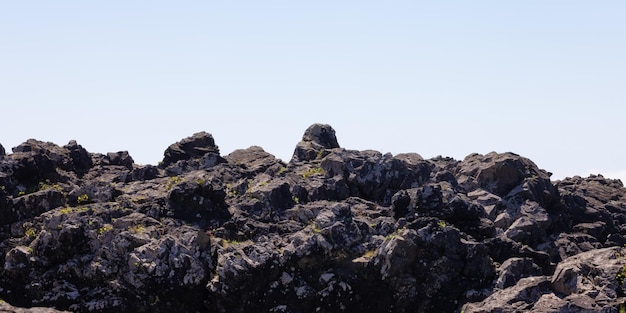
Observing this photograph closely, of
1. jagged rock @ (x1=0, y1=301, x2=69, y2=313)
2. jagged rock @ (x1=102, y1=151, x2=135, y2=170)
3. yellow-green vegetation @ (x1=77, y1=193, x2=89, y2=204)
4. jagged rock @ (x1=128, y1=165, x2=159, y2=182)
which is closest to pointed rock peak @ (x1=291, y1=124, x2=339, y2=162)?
jagged rock @ (x1=128, y1=165, x2=159, y2=182)

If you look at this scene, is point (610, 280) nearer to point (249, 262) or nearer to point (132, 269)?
point (249, 262)

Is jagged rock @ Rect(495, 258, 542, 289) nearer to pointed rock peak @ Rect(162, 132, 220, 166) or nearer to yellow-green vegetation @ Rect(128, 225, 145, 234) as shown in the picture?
yellow-green vegetation @ Rect(128, 225, 145, 234)

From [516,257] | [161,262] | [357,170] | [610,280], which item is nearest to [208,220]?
[161,262]

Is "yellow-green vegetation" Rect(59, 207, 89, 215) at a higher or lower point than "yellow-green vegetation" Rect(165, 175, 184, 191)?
lower

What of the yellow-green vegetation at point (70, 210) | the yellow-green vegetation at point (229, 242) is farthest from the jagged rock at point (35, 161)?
the yellow-green vegetation at point (229, 242)

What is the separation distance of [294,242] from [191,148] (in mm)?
18852

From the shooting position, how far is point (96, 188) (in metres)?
59.1

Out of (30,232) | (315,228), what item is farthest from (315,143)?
(30,232)

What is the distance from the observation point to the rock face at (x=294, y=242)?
50.5 metres

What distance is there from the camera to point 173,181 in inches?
2436

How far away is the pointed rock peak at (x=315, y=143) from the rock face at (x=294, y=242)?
3.91 meters

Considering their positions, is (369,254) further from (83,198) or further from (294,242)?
(83,198)

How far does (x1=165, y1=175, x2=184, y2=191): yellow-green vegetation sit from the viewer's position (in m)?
60.7

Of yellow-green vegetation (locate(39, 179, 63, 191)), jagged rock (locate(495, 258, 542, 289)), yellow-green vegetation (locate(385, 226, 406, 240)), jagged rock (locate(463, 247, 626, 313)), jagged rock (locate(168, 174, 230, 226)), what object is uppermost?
yellow-green vegetation (locate(39, 179, 63, 191))
